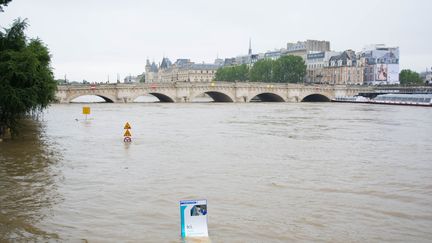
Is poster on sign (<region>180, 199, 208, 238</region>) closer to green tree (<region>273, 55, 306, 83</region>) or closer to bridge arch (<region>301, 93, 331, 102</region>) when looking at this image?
bridge arch (<region>301, 93, 331, 102</region>)

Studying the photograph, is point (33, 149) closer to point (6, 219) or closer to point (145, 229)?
point (6, 219)

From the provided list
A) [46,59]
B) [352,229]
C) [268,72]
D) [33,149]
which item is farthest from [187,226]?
[268,72]

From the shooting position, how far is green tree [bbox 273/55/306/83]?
116938 millimetres

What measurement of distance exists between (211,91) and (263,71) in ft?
157

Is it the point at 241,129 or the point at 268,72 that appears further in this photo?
the point at 268,72

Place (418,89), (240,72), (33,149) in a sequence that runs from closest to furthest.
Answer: (33,149) < (418,89) < (240,72)

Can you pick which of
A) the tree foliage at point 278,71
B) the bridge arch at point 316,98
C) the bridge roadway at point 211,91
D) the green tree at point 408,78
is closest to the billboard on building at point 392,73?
the green tree at point 408,78

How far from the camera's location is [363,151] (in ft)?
73.0

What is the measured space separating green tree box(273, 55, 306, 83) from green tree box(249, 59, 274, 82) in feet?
10.8

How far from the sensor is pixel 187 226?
900cm

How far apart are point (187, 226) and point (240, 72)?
122840 millimetres

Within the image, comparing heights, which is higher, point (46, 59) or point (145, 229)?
point (46, 59)

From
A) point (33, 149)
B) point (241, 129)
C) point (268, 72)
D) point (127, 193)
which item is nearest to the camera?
point (127, 193)

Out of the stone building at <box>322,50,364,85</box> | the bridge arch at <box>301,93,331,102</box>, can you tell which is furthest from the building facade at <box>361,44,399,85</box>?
the bridge arch at <box>301,93,331,102</box>
